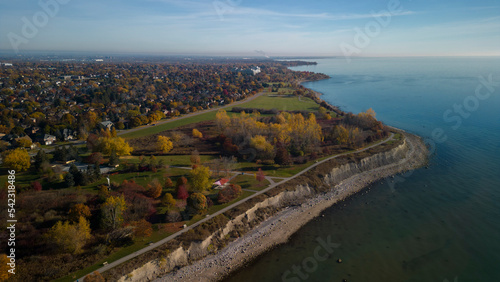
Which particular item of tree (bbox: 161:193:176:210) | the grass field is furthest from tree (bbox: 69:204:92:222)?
the grass field

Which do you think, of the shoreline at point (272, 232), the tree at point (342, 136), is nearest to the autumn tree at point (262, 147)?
the shoreline at point (272, 232)

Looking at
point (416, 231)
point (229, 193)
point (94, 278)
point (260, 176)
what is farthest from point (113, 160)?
point (416, 231)

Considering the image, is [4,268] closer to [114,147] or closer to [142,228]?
[142,228]

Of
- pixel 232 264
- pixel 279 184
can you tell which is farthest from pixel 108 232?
pixel 279 184

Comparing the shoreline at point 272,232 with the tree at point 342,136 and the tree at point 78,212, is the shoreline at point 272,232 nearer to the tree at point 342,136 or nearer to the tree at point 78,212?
the tree at point 342,136

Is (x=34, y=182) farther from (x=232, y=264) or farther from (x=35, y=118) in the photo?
(x=35, y=118)

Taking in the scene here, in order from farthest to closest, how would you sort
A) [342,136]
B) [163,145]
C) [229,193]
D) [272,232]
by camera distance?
[342,136] → [163,145] → [229,193] → [272,232]

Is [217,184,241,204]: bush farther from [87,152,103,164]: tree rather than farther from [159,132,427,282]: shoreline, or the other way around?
[87,152,103,164]: tree
